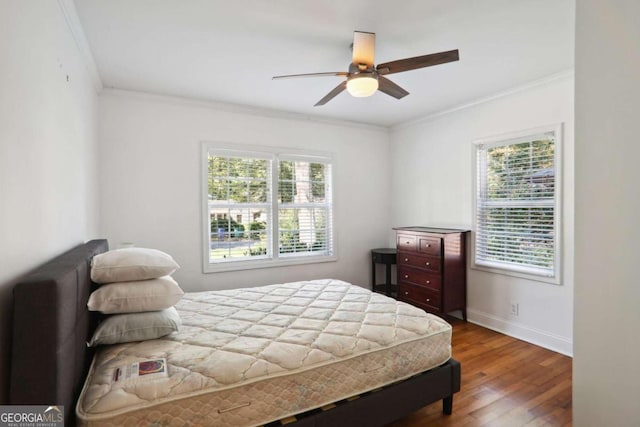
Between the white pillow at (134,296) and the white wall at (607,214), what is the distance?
2.14 meters

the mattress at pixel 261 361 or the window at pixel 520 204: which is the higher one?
the window at pixel 520 204

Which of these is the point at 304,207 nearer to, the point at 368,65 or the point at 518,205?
the point at 368,65

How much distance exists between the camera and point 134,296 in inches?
68.3

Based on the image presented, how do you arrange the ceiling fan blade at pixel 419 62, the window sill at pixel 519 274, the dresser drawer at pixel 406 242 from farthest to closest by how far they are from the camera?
the dresser drawer at pixel 406 242
the window sill at pixel 519 274
the ceiling fan blade at pixel 419 62

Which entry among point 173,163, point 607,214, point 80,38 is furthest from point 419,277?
point 80,38

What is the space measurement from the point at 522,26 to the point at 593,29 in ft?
3.12

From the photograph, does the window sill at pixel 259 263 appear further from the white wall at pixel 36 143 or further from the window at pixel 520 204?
the window at pixel 520 204

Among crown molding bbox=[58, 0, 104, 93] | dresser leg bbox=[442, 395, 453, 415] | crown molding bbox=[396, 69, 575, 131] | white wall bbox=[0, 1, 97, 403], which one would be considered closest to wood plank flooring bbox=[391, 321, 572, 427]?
dresser leg bbox=[442, 395, 453, 415]

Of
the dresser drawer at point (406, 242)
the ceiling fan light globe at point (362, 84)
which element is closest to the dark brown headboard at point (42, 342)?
the ceiling fan light globe at point (362, 84)

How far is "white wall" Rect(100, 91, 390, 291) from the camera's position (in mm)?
3229

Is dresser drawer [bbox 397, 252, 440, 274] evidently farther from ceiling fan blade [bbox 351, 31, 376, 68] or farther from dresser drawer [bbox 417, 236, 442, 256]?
ceiling fan blade [bbox 351, 31, 376, 68]

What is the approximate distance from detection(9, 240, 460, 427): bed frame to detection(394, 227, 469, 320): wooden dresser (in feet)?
6.33

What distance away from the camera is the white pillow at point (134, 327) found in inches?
65.7

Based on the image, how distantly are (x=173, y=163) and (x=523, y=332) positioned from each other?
4.22 metres
